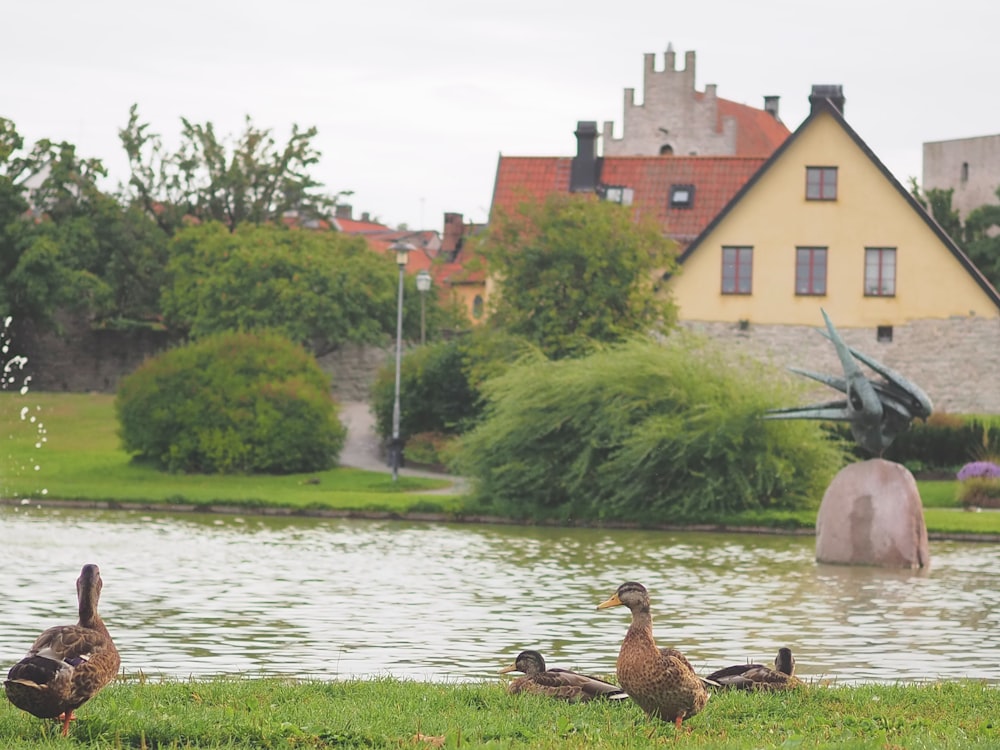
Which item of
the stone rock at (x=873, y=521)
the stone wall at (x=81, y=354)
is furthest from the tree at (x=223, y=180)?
the stone rock at (x=873, y=521)

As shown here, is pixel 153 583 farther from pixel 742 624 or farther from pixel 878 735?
pixel 878 735

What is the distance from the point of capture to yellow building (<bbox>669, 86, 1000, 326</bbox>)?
5788cm

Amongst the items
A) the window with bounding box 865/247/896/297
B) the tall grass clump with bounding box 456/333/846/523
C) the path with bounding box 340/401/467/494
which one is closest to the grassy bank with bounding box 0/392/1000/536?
the tall grass clump with bounding box 456/333/846/523

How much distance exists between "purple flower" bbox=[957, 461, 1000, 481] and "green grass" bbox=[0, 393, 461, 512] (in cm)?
1281

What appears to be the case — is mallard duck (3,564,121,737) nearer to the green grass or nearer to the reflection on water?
the reflection on water

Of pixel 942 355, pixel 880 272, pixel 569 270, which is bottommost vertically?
pixel 942 355

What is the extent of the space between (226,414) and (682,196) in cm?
2394

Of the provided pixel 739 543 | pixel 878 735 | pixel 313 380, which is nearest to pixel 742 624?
pixel 878 735

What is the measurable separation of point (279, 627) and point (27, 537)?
13001 millimetres

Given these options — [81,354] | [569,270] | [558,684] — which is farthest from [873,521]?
[81,354]

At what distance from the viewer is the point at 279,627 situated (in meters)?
19.6

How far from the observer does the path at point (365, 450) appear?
4981 cm

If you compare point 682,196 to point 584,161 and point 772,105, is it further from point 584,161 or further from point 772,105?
point 772,105

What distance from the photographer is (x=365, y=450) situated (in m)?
56.2
